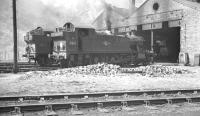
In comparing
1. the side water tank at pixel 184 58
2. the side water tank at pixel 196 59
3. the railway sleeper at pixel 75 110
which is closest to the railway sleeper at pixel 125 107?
the railway sleeper at pixel 75 110

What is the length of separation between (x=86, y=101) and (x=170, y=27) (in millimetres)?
22015

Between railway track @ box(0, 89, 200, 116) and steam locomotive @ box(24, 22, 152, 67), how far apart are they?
11.1m

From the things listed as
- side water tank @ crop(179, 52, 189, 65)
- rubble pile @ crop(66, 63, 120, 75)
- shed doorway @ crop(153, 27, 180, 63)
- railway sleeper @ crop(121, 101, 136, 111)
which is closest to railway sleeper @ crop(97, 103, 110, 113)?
railway sleeper @ crop(121, 101, 136, 111)

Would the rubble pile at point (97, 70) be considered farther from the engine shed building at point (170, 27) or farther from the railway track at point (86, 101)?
the engine shed building at point (170, 27)

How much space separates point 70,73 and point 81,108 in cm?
871

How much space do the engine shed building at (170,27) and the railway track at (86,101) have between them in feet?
56.7

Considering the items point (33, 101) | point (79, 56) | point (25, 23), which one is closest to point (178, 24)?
point (79, 56)

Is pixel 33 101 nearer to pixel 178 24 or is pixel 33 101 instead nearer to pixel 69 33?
pixel 69 33

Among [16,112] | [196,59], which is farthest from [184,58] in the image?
[16,112]

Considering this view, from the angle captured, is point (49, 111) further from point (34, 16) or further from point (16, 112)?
point (34, 16)

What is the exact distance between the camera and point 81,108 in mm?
6867

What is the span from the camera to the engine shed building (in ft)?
83.8

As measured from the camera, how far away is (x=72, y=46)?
19469mm

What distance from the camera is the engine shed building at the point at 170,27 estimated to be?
25528 mm
